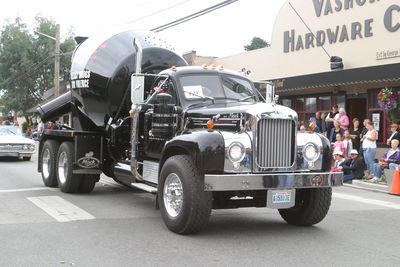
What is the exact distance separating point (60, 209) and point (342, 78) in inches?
469

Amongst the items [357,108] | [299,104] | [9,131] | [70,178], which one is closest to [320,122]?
[357,108]

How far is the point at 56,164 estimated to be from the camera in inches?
464

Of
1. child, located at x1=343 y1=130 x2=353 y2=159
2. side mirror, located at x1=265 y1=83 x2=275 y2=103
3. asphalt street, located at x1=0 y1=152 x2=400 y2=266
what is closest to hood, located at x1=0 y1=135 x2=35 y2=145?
asphalt street, located at x1=0 y1=152 x2=400 y2=266

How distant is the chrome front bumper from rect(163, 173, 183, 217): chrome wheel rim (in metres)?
0.66

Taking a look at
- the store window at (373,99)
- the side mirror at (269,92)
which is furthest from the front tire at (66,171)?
the store window at (373,99)

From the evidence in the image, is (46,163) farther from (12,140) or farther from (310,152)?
(12,140)

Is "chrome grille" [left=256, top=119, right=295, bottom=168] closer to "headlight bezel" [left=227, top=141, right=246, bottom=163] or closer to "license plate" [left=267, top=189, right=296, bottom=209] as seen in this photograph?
"headlight bezel" [left=227, top=141, right=246, bottom=163]

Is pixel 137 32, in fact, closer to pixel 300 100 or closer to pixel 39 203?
pixel 39 203

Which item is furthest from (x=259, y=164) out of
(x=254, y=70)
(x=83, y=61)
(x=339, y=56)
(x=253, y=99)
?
(x=254, y=70)

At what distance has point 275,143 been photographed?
7.04 metres

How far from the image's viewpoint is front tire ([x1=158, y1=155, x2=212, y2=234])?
6707mm

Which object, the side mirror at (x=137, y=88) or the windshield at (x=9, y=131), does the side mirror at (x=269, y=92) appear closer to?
the side mirror at (x=137, y=88)

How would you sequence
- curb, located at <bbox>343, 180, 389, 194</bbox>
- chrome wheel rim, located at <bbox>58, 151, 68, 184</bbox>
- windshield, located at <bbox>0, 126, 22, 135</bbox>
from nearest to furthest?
chrome wheel rim, located at <bbox>58, 151, 68, 184</bbox>
curb, located at <bbox>343, 180, 389, 194</bbox>
windshield, located at <bbox>0, 126, 22, 135</bbox>

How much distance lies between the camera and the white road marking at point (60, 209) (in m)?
8.26
